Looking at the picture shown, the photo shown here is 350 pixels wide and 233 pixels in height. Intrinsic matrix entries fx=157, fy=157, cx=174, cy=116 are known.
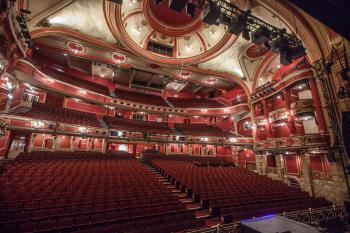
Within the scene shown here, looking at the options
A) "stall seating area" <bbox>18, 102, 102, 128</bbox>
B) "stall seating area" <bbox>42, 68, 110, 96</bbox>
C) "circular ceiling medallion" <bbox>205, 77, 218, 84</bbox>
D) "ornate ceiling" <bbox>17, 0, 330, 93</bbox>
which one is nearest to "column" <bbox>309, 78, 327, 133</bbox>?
"ornate ceiling" <bbox>17, 0, 330, 93</bbox>

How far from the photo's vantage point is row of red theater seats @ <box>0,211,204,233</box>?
11.1 feet

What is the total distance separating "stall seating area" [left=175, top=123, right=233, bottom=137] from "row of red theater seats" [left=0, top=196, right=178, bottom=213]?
41.7 feet

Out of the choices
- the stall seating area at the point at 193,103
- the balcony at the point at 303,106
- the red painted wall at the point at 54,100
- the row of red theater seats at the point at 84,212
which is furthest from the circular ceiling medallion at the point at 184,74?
the row of red theater seats at the point at 84,212

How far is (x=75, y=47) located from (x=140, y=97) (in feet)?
28.0

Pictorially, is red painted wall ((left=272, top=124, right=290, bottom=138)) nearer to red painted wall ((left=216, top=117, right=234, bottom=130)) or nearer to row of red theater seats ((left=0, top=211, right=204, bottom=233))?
red painted wall ((left=216, top=117, right=234, bottom=130))

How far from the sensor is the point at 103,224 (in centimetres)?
398

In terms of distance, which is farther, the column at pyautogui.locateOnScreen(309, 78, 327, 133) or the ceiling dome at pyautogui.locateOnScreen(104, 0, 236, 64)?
the ceiling dome at pyautogui.locateOnScreen(104, 0, 236, 64)

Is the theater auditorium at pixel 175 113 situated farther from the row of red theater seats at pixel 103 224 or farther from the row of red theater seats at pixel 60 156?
the row of red theater seats at pixel 60 156

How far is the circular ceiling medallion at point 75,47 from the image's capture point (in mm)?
12883

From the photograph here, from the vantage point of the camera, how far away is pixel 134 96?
1961 cm

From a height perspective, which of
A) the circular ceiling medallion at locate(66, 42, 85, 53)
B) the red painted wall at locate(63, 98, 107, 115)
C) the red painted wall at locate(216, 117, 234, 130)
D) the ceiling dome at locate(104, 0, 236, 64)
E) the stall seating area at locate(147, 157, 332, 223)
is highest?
the ceiling dome at locate(104, 0, 236, 64)

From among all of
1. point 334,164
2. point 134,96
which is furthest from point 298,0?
point 134,96

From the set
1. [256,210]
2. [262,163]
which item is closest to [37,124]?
[256,210]

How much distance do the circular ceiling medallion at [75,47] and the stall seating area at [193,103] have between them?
1161 cm
